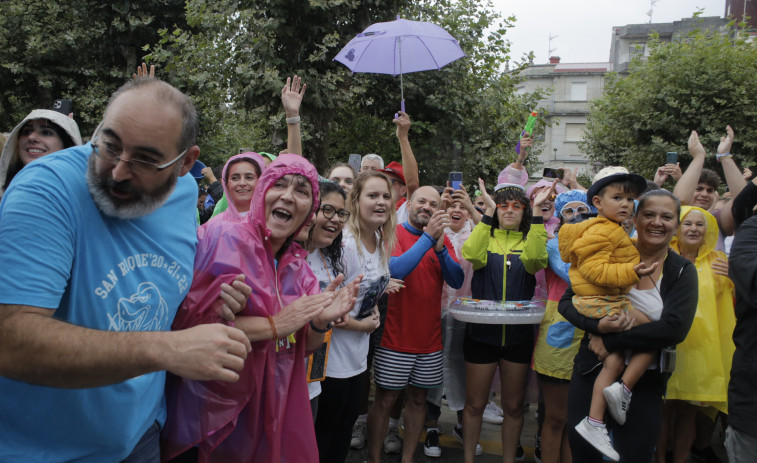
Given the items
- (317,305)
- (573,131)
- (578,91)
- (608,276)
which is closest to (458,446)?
(608,276)

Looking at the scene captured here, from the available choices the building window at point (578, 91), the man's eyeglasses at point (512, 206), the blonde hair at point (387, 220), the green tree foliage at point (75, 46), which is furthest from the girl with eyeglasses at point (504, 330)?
the building window at point (578, 91)

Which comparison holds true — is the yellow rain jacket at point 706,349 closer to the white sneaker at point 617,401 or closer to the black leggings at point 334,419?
the white sneaker at point 617,401

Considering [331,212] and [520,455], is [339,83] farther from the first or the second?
[520,455]

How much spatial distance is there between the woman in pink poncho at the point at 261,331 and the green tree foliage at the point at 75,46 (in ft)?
31.8

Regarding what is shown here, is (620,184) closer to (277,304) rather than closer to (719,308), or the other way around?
(719,308)

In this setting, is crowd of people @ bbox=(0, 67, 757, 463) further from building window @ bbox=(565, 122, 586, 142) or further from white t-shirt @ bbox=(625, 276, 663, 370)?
building window @ bbox=(565, 122, 586, 142)

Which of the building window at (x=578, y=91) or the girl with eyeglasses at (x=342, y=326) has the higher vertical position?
the building window at (x=578, y=91)

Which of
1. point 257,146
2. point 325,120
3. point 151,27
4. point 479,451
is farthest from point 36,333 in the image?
point 151,27

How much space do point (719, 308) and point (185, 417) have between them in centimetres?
400

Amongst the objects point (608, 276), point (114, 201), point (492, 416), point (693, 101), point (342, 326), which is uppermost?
point (693, 101)

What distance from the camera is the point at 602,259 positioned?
9.82ft

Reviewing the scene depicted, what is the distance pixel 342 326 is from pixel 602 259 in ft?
5.28

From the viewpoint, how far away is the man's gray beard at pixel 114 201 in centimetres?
158

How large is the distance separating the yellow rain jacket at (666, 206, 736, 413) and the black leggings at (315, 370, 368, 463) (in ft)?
7.95
